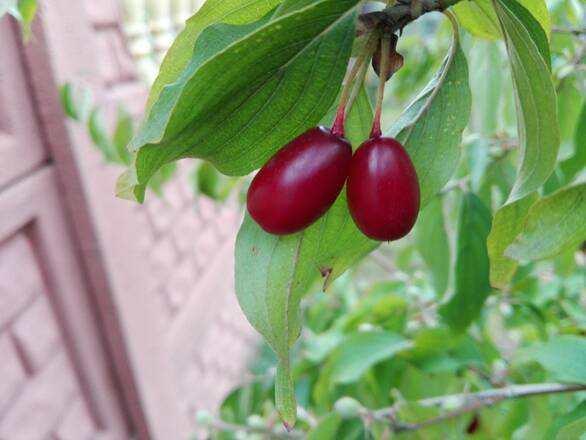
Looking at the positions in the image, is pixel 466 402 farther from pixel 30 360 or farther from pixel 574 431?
pixel 30 360

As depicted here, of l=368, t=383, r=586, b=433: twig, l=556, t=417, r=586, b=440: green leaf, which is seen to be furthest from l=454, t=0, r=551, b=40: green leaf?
l=368, t=383, r=586, b=433: twig

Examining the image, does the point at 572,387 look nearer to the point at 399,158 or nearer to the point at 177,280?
the point at 399,158

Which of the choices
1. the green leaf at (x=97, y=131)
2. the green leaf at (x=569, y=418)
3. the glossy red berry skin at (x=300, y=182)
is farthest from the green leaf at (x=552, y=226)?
the green leaf at (x=97, y=131)

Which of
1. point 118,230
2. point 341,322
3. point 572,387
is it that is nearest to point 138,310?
point 118,230

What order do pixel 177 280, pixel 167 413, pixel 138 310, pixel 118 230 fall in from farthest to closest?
pixel 177 280 < pixel 167 413 < pixel 138 310 < pixel 118 230

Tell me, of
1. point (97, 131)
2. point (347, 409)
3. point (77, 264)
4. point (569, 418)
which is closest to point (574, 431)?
point (569, 418)

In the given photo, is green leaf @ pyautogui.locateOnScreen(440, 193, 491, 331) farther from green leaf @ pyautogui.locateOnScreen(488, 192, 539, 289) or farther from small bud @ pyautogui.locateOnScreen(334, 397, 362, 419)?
green leaf @ pyautogui.locateOnScreen(488, 192, 539, 289)
